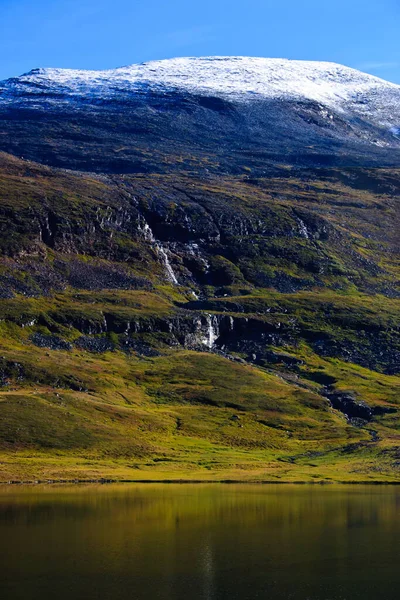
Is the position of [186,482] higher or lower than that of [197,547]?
lower

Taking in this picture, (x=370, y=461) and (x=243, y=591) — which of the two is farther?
(x=370, y=461)

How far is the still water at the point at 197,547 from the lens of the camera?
64.4 m

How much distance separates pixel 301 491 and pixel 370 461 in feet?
157

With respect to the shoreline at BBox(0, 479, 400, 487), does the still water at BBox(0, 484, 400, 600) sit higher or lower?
higher

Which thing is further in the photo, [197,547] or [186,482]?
[186,482]

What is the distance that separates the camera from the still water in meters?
64.4

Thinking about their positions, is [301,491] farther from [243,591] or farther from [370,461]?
[243,591]

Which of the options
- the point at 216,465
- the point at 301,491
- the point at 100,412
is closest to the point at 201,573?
the point at 301,491

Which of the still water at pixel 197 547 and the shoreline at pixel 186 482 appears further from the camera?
the shoreline at pixel 186 482

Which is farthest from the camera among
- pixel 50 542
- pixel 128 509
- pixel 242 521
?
pixel 128 509

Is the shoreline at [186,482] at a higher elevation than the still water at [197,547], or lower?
lower

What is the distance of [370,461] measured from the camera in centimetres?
17675

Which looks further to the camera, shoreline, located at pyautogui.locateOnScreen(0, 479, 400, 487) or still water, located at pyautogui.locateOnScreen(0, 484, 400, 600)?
shoreline, located at pyautogui.locateOnScreen(0, 479, 400, 487)

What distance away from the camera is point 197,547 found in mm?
79438
